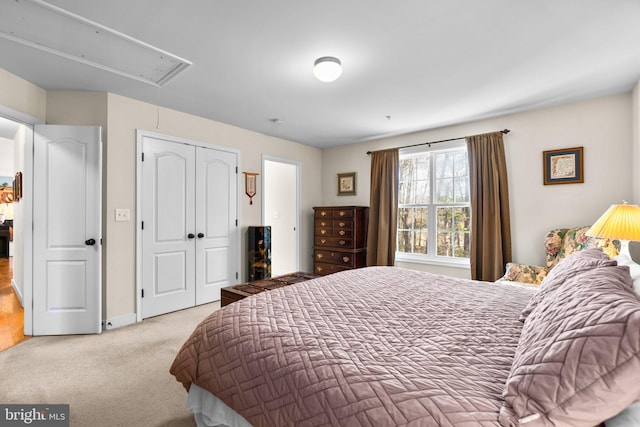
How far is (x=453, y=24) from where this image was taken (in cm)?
199

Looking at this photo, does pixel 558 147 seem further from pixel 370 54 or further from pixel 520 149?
pixel 370 54

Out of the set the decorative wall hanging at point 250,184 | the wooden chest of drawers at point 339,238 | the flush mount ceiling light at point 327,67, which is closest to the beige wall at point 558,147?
the wooden chest of drawers at point 339,238

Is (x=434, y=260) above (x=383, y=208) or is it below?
below

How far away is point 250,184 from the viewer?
4.52m

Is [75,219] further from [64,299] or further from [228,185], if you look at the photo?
[228,185]

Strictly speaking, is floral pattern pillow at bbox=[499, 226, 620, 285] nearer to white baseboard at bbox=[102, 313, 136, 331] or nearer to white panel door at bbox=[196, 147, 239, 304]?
white panel door at bbox=[196, 147, 239, 304]

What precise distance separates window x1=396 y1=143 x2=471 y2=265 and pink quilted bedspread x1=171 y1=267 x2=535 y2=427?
95.4 inches

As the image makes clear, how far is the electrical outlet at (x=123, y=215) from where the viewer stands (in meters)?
3.22

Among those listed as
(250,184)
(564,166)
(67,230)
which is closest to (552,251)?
(564,166)

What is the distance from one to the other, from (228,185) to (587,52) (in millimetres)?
3976

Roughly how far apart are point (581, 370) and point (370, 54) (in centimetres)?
232

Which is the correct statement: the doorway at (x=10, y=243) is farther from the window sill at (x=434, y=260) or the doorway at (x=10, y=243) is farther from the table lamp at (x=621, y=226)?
the table lamp at (x=621, y=226)

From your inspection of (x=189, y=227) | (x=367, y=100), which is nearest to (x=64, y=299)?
(x=189, y=227)

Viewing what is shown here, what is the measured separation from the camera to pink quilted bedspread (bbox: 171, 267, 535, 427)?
0.85 m
